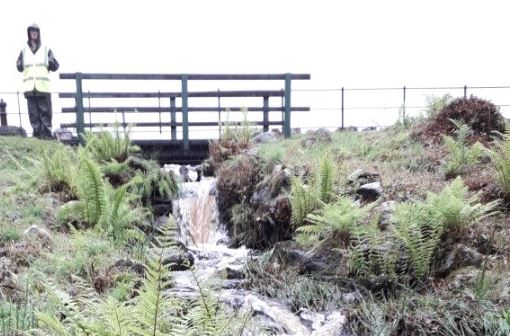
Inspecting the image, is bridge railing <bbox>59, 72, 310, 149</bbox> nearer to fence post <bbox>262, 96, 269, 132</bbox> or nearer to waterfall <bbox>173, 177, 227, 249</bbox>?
fence post <bbox>262, 96, 269, 132</bbox>

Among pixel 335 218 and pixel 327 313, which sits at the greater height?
pixel 335 218

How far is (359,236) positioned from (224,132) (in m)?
5.40

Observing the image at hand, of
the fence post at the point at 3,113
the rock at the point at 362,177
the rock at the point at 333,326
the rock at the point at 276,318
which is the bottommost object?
the rock at the point at 276,318

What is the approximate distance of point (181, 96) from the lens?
10.1 meters

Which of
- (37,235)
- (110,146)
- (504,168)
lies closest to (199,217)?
(110,146)

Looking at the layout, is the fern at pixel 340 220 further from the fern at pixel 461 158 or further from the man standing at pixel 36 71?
the man standing at pixel 36 71

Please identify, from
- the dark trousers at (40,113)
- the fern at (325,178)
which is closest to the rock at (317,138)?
the fern at (325,178)

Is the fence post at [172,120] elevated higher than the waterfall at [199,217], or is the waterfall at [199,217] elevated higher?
the fence post at [172,120]

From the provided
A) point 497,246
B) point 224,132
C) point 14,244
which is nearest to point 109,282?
point 14,244

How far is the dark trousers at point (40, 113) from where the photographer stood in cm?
959

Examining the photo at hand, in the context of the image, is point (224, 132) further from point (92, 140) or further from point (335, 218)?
point (335, 218)

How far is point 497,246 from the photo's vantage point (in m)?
3.52

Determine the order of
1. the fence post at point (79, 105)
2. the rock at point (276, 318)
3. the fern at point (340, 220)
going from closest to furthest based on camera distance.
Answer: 1. the rock at point (276, 318)
2. the fern at point (340, 220)
3. the fence post at point (79, 105)

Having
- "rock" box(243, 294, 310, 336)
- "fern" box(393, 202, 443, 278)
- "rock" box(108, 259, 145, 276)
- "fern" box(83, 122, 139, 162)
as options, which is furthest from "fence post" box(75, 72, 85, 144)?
"fern" box(393, 202, 443, 278)
